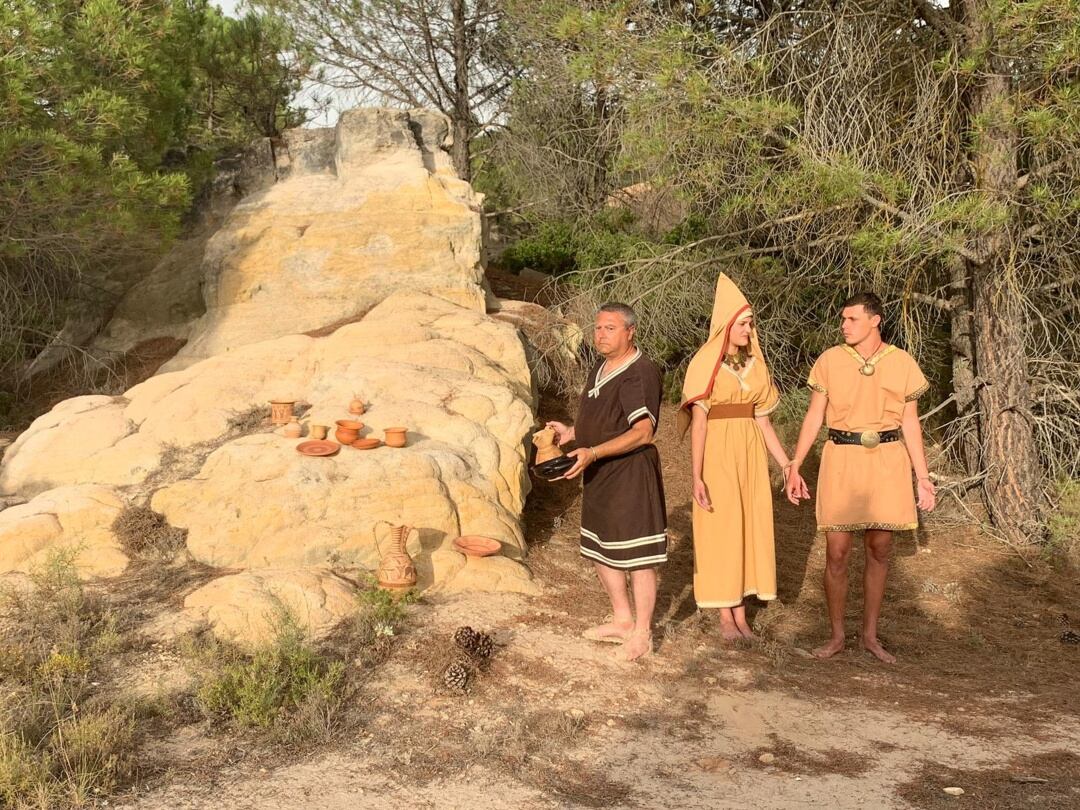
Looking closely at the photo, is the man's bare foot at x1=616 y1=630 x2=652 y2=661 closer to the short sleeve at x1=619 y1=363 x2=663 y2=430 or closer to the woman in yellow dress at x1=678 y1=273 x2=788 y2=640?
the woman in yellow dress at x1=678 y1=273 x2=788 y2=640

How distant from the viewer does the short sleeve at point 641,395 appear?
469 centimetres

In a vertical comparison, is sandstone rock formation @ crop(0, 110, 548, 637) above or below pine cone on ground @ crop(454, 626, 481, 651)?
above

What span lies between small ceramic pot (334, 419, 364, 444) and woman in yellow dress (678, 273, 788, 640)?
7.56ft

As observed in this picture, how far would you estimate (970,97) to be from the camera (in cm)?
764

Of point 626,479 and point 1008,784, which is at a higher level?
point 626,479

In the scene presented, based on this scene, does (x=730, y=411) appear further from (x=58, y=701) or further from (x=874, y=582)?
(x=58, y=701)

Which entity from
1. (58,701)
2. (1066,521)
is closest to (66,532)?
(58,701)

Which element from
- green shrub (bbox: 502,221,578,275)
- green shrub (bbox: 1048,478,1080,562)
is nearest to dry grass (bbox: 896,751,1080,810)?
green shrub (bbox: 1048,478,1080,562)

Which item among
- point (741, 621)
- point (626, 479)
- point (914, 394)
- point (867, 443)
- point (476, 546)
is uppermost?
point (914, 394)

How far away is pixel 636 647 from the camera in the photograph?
4914mm

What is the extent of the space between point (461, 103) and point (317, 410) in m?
9.48

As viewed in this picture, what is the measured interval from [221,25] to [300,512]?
413 inches

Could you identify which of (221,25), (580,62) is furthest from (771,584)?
(221,25)

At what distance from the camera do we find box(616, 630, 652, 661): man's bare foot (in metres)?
4.90
